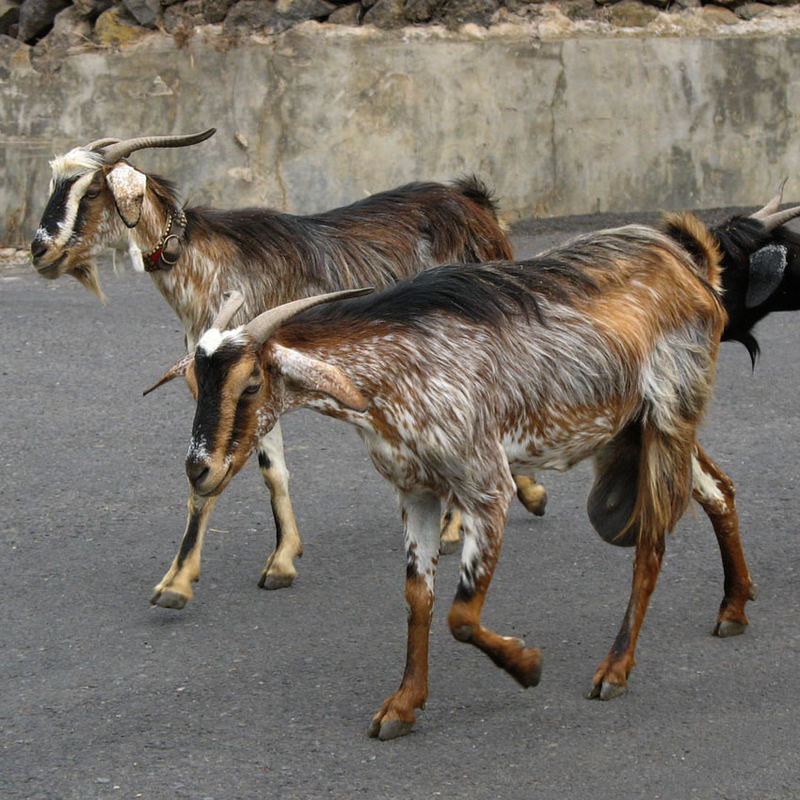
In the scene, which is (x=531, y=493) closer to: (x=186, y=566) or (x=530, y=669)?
(x=186, y=566)

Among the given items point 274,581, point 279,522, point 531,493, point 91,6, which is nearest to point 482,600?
point 274,581

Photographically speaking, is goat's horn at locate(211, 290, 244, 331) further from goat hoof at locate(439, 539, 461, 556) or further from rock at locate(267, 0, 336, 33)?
rock at locate(267, 0, 336, 33)

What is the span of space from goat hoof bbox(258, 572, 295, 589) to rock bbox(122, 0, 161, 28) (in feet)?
21.7

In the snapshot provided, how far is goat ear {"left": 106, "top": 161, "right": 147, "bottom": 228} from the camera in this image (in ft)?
19.1

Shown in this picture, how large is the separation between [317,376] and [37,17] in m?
7.94

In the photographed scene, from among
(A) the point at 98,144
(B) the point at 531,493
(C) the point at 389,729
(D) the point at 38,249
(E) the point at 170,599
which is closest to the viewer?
(C) the point at 389,729

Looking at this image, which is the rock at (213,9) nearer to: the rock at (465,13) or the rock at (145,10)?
the rock at (145,10)

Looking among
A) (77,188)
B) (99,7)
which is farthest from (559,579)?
(99,7)

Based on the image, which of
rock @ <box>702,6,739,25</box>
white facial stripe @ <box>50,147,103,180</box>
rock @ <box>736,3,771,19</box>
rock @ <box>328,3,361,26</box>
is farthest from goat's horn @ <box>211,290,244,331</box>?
rock @ <box>736,3,771,19</box>

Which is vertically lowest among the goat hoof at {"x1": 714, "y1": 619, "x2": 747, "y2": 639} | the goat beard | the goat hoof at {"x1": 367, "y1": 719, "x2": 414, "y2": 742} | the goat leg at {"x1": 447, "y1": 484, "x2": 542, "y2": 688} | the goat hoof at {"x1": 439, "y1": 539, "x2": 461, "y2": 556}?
the goat hoof at {"x1": 439, "y1": 539, "x2": 461, "y2": 556}

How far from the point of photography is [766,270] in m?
5.64

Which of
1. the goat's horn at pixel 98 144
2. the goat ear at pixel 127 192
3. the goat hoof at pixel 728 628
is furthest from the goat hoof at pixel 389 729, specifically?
the goat's horn at pixel 98 144

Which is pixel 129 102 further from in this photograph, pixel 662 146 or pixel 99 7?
pixel 662 146

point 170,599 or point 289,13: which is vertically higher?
point 289,13
